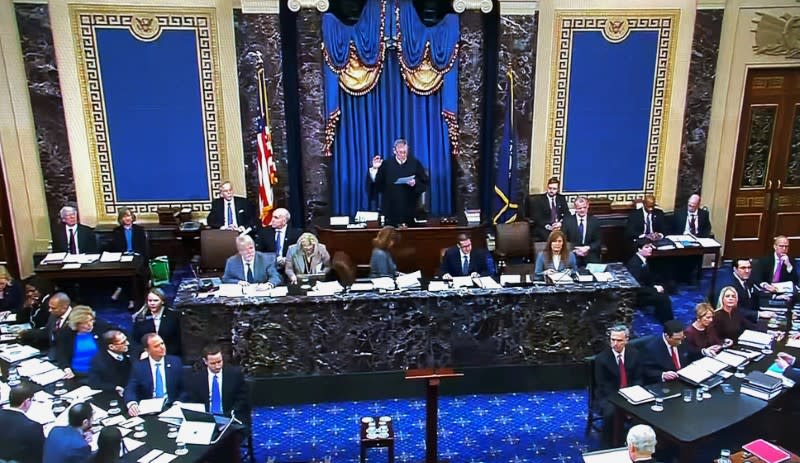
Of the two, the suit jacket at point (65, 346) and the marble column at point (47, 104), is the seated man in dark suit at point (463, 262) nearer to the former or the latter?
the suit jacket at point (65, 346)

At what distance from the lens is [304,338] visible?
24.8 ft

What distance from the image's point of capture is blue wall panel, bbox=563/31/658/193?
10.8 meters

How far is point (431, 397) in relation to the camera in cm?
605

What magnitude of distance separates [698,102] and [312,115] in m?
5.65

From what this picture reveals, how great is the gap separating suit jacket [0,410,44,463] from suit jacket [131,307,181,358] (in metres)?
1.92

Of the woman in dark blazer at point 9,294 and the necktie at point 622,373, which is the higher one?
the woman in dark blazer at point 9,294

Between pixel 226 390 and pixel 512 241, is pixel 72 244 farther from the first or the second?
pixel 512 241

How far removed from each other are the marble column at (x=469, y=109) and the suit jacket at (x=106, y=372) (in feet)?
19.0

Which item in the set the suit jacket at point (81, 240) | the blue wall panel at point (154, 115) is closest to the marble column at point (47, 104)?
the blue wall panel at point (154, 115)

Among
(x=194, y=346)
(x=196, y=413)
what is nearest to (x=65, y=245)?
(x=194, y=346)

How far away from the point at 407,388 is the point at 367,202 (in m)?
3.91

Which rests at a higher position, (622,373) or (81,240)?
(81,240)

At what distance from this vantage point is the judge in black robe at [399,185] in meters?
10.2

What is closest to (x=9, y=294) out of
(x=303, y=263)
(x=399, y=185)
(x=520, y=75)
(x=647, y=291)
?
(x=303, y=263)
